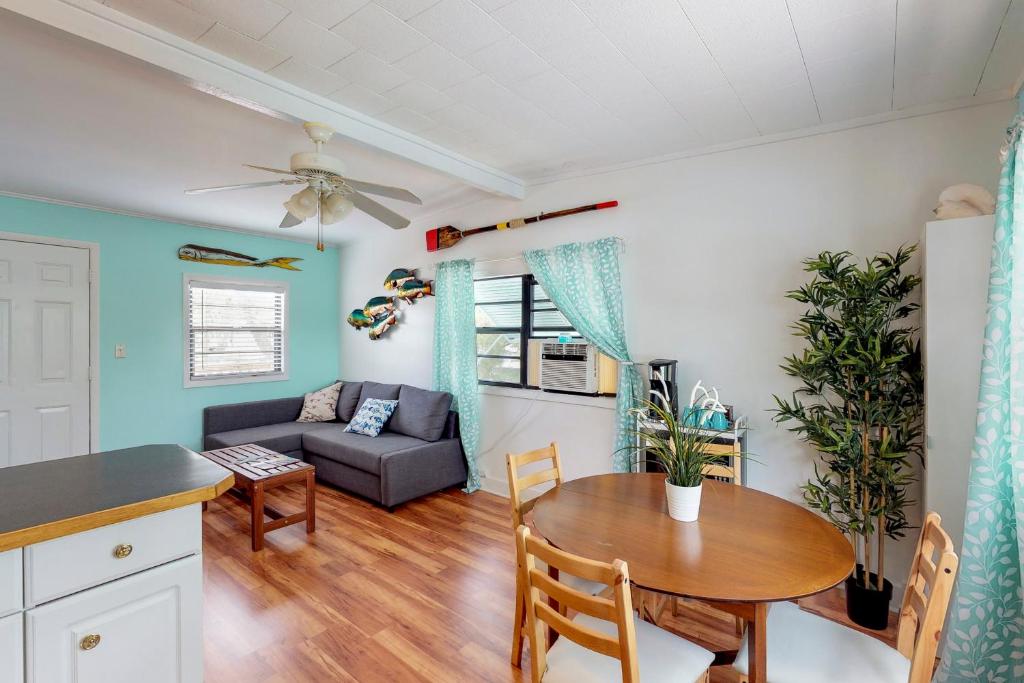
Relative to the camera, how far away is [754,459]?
2.81m

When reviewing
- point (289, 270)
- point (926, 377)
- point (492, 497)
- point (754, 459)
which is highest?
→ point (289, 270)

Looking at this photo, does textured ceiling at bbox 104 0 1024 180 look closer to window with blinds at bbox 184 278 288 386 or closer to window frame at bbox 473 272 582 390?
window frame at bbox 473 272 582 390

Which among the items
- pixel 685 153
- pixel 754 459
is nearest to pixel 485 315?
pixel 685 153

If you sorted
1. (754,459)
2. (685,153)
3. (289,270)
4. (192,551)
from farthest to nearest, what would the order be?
(289,270) < (685,153) < (754,459) < (192,551)

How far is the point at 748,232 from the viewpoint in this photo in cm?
288

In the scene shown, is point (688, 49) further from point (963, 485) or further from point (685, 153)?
point (963, 485)

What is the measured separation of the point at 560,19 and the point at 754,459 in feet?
8.28

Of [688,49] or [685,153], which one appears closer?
[688,49]

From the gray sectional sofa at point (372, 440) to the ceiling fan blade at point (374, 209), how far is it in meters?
1.86

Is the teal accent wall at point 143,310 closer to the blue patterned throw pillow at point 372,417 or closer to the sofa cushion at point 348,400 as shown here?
the sofa cushion at point 348,400

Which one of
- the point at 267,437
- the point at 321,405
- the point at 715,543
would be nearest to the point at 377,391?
A: the point at 321,405

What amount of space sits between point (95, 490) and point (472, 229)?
10.9 feet

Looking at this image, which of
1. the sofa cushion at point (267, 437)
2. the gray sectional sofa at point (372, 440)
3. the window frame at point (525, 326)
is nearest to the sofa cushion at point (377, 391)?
the gray sectional sofa at point (372, 440)

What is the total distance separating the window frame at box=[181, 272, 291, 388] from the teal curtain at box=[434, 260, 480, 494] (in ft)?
7.27
